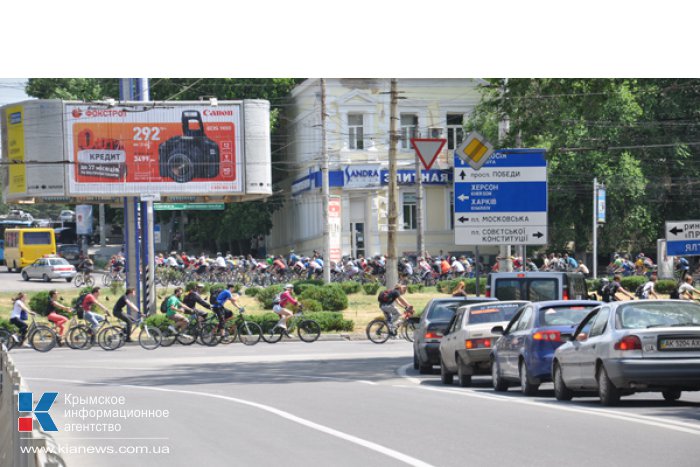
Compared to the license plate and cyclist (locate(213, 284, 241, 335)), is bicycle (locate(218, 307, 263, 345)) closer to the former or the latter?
cyclist (locate(213, 284, 241, 335))

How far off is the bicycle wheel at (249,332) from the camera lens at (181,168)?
11.8 meters

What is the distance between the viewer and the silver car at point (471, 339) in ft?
70.2

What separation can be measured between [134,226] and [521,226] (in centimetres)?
1738

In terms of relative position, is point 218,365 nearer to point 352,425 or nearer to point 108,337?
point 108,337

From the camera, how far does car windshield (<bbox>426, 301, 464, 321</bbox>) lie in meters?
25.6

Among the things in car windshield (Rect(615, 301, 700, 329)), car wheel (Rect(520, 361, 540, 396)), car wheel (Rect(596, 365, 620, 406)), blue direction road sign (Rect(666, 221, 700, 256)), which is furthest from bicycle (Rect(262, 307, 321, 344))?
car windshield (Rect(615, 301, 700, 329))

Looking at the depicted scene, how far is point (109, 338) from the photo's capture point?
35094 mm

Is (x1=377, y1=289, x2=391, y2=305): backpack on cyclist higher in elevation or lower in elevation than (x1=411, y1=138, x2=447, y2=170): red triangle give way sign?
lower

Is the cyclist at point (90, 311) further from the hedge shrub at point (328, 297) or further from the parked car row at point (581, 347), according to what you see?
the parked car row at point (581, 347)

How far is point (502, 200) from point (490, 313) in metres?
9.22

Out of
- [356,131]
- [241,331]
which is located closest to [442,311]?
[241,331]

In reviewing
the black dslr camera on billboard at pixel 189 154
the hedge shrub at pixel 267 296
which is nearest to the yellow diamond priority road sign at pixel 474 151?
the hedge shrub at pixel 267 296

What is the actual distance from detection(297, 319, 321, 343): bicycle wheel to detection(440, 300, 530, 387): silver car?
14546 millimetres

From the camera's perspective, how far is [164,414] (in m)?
17.4
